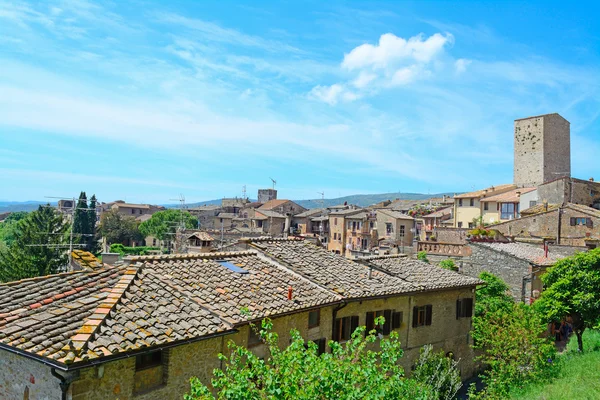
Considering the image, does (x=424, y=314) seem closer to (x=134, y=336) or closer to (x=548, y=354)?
(x=548, y=354)

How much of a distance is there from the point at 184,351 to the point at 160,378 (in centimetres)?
73

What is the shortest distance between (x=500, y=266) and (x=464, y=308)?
21.1 feet

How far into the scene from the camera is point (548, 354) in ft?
59.4

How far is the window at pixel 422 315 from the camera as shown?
19.8 m

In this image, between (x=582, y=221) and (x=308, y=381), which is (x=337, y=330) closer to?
(x=308, y=381)

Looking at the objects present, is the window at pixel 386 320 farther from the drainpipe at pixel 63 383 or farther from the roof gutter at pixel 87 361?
the drainpipe at pixel 63 383

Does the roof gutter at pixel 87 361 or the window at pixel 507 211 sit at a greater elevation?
the window at pixel 507 211

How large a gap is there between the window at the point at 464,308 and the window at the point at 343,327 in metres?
6.92

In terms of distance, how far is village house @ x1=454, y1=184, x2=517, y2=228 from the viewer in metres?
55.0

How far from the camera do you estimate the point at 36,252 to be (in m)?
50.0

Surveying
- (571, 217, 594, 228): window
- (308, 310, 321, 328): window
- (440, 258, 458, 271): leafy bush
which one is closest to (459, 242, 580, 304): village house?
(440, 258, 458, 271): leafy bush

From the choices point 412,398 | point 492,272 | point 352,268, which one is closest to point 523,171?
point 492,272

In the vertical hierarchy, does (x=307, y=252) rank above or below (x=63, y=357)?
above

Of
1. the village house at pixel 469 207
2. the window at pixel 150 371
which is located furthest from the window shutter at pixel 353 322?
the village house at pixel 469 207
